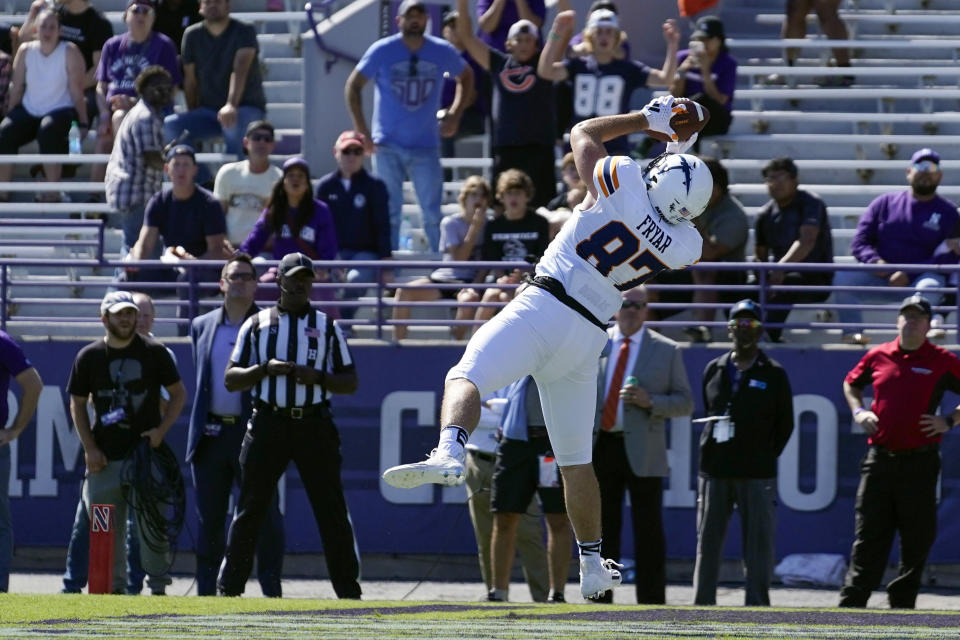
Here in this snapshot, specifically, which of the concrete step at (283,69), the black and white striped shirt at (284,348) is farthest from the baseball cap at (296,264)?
the concrete step at (283,69)

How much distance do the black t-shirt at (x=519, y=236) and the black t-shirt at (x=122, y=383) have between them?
8.43 ft

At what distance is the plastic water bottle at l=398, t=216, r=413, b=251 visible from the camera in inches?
555

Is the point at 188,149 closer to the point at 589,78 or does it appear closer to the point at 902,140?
the point at 589,78

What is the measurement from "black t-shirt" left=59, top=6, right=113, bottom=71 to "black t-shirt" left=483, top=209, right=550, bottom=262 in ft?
17.1

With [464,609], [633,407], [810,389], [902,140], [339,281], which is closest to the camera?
[464,609]

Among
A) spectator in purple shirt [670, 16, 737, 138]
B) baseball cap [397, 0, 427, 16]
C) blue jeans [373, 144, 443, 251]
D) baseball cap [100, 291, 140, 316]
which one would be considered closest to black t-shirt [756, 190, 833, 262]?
spectator in purple shirt [670, 16, 737, 138]

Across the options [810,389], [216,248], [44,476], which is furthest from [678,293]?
[44,476]

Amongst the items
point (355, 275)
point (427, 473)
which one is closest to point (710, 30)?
point (355, 275)

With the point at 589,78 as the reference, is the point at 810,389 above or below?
below

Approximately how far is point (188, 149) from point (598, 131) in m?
5.43

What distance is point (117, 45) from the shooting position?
48.8 ft

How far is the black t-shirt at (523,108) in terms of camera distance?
1319 centimetres

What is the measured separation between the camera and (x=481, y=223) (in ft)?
41.2

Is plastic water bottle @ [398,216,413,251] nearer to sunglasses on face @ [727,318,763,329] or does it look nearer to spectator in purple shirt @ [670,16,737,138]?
spectator in purple shirt @ [670,16,737,138]
